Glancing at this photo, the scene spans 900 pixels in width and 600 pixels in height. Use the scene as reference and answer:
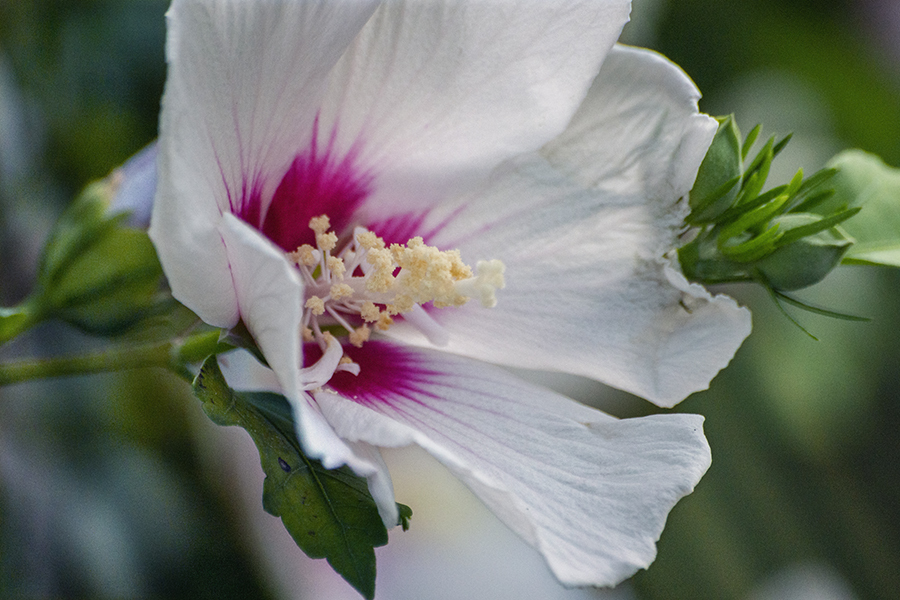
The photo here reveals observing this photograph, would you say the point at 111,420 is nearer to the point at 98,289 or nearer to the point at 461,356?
the point at 98,289

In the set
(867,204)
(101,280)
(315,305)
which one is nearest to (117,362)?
(101,280)

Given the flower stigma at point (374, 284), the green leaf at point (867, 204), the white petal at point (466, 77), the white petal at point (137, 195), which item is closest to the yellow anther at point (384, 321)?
the flower stigma at point (374, 284)

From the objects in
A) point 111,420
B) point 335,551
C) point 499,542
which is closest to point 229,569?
point 111,420

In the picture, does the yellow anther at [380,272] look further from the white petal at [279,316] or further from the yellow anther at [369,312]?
the white petal at [279,316]

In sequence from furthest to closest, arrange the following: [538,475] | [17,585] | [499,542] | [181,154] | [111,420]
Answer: [499,542] → [111,420] → [17,585] → [538,475] → [181,154]

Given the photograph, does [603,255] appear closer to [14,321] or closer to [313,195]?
[313,195]

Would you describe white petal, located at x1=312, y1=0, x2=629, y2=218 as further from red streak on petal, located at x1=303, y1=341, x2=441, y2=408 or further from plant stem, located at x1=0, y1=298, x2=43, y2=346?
plant stem, located at x1=0, y1=298, x2=43, y2=346

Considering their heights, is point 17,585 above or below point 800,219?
below
